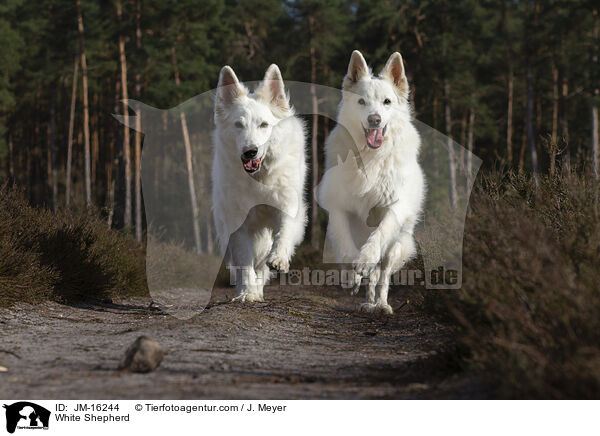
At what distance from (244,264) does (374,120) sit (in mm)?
1975

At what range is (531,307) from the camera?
2.98 meters

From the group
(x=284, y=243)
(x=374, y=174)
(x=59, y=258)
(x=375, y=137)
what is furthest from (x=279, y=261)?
(x=59, y=258)

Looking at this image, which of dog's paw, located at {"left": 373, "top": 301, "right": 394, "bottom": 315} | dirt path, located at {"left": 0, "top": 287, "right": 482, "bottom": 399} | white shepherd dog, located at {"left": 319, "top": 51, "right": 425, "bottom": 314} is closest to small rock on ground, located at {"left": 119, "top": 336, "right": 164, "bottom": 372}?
dirt path, located at {"left": 0, "top": 287, "right": 482, "bottom": 399}

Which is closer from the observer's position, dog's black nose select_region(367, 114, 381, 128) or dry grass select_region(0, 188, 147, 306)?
dog's black nose select_region(367, 114, 381, 128)

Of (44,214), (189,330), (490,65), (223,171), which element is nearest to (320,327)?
(189,330)

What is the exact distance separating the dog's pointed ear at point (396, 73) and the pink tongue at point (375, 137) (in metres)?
0.56

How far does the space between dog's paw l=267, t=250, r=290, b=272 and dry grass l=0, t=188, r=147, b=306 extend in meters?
2.54

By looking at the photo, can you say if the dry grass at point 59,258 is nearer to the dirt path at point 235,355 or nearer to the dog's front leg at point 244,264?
the dirt path at point 235,355

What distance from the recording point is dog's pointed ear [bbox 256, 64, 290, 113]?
639cm

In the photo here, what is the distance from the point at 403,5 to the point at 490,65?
19.8ft

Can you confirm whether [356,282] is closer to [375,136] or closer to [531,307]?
[375,136]

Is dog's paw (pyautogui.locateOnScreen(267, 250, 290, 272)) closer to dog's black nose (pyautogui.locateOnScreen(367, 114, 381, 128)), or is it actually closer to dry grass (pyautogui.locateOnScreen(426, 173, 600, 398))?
dog's black nose (pyautogui.locateOnScreen(367, 114, 381, 128))

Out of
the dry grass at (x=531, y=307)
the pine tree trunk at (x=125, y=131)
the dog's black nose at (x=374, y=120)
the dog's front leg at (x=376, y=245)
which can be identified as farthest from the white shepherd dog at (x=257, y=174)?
the pine tree trunk at (x=125, y=131)
